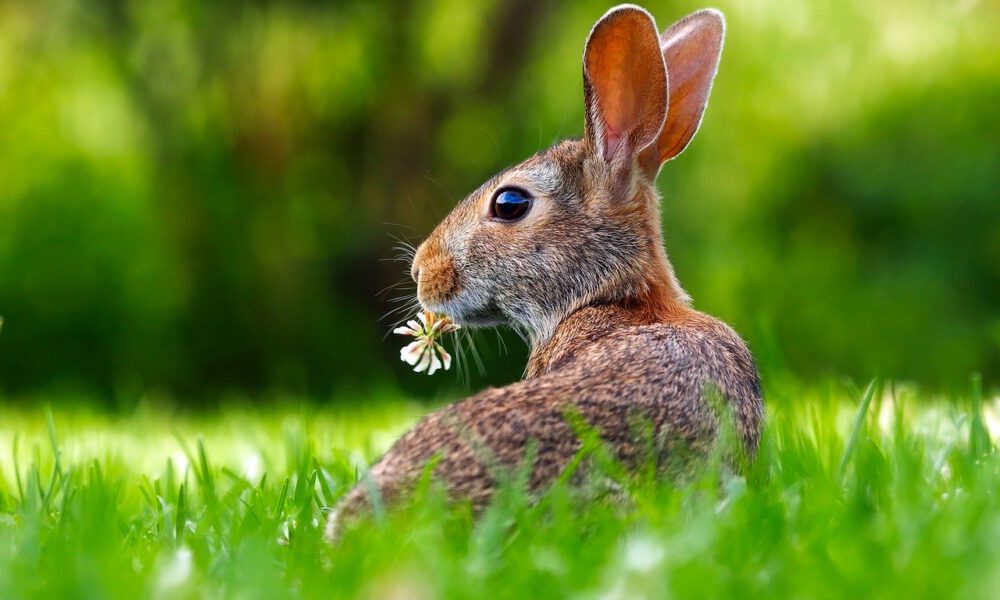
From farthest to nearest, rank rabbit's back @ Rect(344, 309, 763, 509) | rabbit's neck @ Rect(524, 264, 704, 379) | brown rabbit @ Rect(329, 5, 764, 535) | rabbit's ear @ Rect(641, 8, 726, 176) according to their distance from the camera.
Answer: rabbit's ear @ Rect(641, 8, 726, 176) < rabbit's neck @ Rect(524, 264, 704, 379) < brown rabbit @ Rect(329, 5, 764, 535) < rabbit's back @ Rect(344, 309, 763, 509)

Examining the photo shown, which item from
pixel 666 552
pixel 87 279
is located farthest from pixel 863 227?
pixel 666 552

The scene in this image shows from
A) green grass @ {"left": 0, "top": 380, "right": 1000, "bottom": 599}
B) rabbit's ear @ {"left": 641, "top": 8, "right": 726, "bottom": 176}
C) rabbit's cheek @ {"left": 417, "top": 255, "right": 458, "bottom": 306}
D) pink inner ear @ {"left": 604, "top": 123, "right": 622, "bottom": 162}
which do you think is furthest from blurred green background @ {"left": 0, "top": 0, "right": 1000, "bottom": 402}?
green grass @ {"left": 0, "top": 380, "right": 1000, "bottom": 599}

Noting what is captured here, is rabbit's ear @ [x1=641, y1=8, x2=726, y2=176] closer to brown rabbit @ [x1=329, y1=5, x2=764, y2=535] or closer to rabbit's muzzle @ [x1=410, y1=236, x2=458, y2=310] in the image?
brown rabbit @ [x1=329, y1=5, x2=764, y2=535]

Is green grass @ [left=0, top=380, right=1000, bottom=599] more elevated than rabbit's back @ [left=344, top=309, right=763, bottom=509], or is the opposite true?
rabbit's back @ [left=344, top=309, right=763, bottom=509]

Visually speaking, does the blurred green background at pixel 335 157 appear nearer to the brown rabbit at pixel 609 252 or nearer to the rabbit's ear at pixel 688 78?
the rabbit's ear at pixel 688 78

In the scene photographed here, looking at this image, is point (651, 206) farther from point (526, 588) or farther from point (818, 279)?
point (818, 279)

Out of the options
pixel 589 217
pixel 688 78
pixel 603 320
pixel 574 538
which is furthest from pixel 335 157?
pixel 574 538

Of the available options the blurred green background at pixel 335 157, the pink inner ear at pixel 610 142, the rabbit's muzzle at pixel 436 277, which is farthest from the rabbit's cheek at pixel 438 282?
the blurred green background at pixel 335 157
